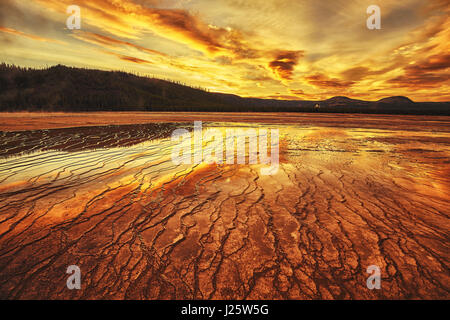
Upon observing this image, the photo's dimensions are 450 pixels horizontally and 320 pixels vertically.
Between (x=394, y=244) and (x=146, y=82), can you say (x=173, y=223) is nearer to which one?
(x=394, y=244)

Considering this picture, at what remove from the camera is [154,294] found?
153 cm

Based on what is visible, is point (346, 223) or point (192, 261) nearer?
point (192, 261)

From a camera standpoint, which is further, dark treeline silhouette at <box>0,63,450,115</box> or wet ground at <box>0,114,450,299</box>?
dark treeline silhouette at <box>0,63,450,115</box>

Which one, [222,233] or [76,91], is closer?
[222,233]

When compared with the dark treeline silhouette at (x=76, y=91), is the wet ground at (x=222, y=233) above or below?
below

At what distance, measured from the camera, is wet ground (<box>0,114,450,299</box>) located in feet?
5.26

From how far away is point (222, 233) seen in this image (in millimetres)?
2295

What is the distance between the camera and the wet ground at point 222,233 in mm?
1604

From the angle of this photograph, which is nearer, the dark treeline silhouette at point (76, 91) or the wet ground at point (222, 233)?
the wet ground at point (222, 233)

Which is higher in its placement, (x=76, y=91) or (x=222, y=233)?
(x=76, y=91)

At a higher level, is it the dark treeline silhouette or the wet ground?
the dark treeline silhouette
